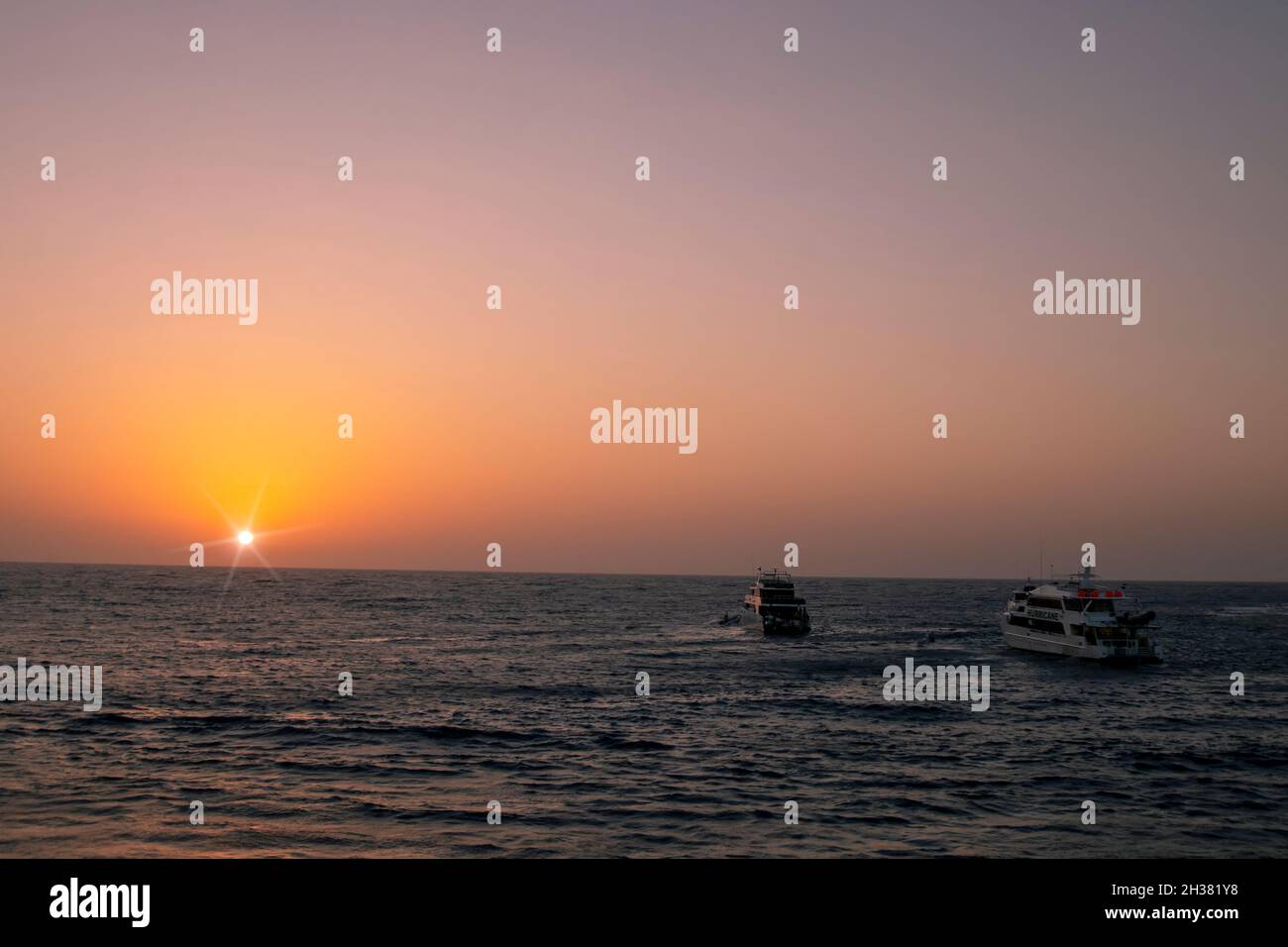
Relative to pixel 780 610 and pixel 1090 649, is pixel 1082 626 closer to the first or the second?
pixel 1090 649

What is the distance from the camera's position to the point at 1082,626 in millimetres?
85500

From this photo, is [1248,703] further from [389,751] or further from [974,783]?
[389,751]

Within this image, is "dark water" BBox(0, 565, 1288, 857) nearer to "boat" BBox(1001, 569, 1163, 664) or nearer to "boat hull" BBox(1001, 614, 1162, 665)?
"boat hull" BBox(1001, 614, 1162, 665)

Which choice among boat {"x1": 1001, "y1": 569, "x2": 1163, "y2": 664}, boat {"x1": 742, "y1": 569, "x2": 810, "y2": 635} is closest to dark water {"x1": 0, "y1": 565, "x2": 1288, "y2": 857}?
boat {"x1": 1001, "y1": 569, "x2": 1163, "y2": 664}

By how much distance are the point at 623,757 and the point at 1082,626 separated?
60017mm

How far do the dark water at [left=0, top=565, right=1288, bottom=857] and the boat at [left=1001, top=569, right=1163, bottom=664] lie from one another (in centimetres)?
253

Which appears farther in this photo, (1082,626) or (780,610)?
(780,610)

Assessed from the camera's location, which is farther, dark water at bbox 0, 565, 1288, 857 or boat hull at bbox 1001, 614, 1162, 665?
boat hull at bbox 1001, 614, 1162, 665

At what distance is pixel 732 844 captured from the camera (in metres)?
28.4

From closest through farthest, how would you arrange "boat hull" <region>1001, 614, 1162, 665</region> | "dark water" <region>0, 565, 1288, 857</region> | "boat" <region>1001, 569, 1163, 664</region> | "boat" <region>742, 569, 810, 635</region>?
"dark water" <region>0, 565, 1288, 857</region>
"boat hull" <region>1001, 614, 1162, 665</region>
"boat" <region>1001, 569, 1163, 664</region>
"boat" <region>742, 569, 810, 635</region>

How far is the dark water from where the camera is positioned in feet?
97.0

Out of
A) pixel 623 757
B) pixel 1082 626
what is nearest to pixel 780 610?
pixel 1082 626
